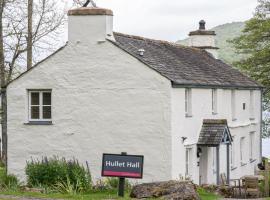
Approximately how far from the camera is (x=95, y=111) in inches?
1084

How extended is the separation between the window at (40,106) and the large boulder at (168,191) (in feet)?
29.2

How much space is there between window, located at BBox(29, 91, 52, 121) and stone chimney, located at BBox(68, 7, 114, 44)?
8.62 feet

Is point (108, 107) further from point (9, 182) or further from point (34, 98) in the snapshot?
point (9, 182)

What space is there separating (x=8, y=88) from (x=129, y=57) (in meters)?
5.43

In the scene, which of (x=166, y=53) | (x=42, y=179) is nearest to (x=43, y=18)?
(x=166, y=53)

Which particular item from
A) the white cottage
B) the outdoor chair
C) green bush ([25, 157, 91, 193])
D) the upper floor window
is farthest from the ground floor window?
green bush ([25, 157, 91, 193])

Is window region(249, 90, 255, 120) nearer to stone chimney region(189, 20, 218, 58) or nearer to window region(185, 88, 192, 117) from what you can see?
stone chimney region(189, 20, 218, 58)

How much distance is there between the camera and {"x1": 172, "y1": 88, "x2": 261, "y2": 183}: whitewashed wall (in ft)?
88.3

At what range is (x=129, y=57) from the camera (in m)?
26.7

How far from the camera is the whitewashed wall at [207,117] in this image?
26906 mm

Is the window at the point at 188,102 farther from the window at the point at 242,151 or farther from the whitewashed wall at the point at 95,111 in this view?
the window at the point at 242,151

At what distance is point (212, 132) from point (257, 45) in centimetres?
1982

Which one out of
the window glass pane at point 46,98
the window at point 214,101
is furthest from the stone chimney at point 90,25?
the window at point 214,101

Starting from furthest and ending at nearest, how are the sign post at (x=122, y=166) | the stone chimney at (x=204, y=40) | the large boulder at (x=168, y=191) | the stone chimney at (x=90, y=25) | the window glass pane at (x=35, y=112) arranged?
1. the stone chimney at (x=204, y=40)
2. the window glass pane at (x=35, y=112)
3. the stone chimney at (x=90, y=25)
4. the large boulder at (x=168, y=191)
5. the sign post at (x=122, y=166)
